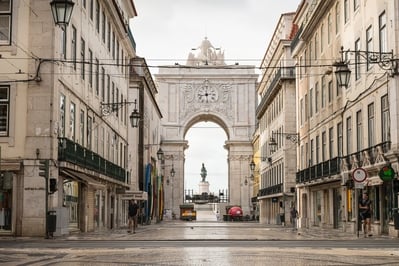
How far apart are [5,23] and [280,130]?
137 ft

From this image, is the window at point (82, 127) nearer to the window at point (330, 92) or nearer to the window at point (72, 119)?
the window at point (72, 119)

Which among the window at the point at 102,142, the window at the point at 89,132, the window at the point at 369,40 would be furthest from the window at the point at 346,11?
the window at the point at 102,142

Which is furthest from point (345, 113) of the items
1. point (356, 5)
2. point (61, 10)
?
point (61, 10)

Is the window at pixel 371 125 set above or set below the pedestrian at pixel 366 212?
above

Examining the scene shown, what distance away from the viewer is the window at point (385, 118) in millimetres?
30969

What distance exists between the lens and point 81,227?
3619 centimetres

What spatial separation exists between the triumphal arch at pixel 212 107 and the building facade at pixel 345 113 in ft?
179

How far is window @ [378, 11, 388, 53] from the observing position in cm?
3109

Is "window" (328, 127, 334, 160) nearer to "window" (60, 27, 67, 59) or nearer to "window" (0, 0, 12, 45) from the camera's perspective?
"window" (60, 27, 67, 59)

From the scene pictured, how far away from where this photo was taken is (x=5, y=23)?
28938 mm

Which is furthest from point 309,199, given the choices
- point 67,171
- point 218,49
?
point 218,49

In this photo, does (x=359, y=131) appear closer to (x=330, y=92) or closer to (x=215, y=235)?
(x=330, y=92)

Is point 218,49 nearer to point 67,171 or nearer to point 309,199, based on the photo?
point 309,199

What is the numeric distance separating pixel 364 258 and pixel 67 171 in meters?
16.6
